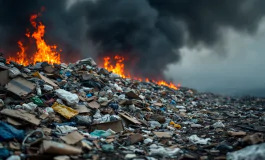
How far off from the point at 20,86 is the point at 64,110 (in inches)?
51.6

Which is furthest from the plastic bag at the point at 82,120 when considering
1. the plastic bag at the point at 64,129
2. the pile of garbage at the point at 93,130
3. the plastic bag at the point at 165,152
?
the plastic bag at the point at 165,152

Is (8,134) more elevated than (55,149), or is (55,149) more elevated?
(8,134)

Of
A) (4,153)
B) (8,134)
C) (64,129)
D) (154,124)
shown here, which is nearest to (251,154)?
(154,124)

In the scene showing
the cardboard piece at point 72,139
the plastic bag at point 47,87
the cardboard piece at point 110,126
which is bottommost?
the cardboard piece at point 72,139

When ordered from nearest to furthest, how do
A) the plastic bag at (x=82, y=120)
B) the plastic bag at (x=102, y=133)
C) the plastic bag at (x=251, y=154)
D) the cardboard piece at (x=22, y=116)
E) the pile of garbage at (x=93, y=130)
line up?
the plastic bag at (x=251, y=154) → the pile of garbage at (x=93, y=130) → the cardboard piece at (x=22, y=116) → the plastic bag at (x=102, y=133) → the plastic bag at (x=82, y=120)

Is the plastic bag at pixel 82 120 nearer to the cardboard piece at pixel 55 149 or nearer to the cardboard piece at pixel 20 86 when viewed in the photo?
the cardboard piece at pixel 20 86

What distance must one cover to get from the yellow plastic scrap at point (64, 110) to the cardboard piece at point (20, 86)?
78 cm

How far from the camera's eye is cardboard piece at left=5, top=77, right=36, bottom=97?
438 cm

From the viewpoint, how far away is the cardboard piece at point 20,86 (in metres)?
4.38

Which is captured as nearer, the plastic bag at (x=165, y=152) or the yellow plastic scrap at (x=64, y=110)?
the plastic bag at (x=165, y=152)

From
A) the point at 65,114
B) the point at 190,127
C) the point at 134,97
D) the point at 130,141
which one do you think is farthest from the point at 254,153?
the point at 134,97

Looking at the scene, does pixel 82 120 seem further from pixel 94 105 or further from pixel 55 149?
pixel 55 149

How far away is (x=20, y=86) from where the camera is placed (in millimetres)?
4559

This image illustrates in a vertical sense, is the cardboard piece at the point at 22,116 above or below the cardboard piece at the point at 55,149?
above
